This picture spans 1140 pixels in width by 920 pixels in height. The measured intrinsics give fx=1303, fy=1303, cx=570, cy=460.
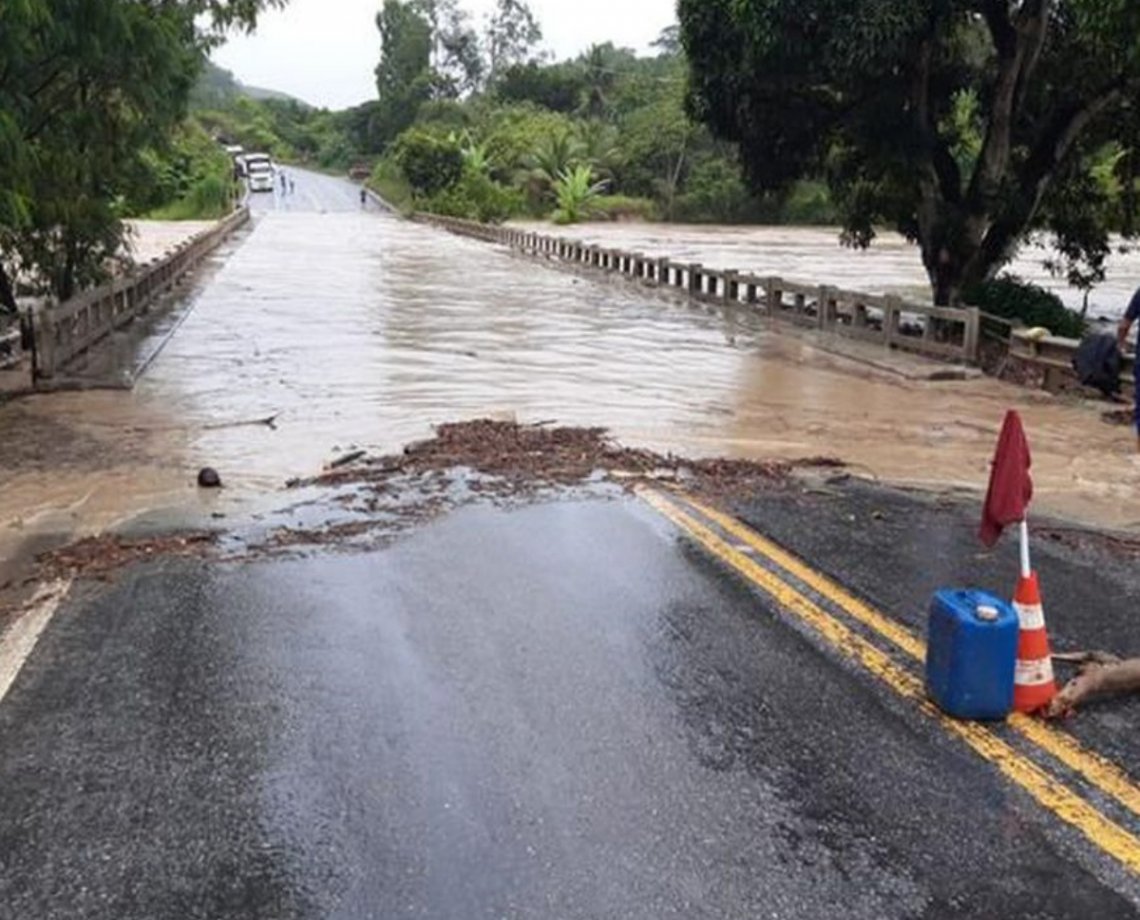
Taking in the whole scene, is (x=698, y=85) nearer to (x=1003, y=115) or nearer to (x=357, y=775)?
(x=1003, y=115)

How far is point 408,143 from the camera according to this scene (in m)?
81.9

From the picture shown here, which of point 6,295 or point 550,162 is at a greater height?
point 550,162

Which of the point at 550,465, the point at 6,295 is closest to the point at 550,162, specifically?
the point at 6,295

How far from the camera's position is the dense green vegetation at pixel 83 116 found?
435 inches

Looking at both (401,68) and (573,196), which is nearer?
(573,196)

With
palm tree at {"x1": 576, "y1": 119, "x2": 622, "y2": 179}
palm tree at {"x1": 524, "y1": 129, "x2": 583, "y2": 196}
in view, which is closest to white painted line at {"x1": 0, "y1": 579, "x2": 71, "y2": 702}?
palm tree at {"x1": 524, "y1": 129, "x2": 583, "y2": 196}

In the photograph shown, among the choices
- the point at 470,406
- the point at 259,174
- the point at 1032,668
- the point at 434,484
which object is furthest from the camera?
the point at 259,174

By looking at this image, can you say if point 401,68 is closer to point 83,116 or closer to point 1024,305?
point 1024,305

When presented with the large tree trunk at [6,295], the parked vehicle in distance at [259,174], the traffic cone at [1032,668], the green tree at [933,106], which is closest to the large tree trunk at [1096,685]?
the traffic cone at [1032,668]

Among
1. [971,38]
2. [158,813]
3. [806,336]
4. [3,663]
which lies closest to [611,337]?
[806,336]

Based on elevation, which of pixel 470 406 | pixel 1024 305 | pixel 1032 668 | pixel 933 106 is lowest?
pixel 470 406

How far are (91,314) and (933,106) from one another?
13.9 metres

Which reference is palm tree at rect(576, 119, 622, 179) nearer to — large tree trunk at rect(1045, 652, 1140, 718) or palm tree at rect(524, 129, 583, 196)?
palm tree at rect(524, 129, 583, 196)

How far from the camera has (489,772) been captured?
4.45 metres
